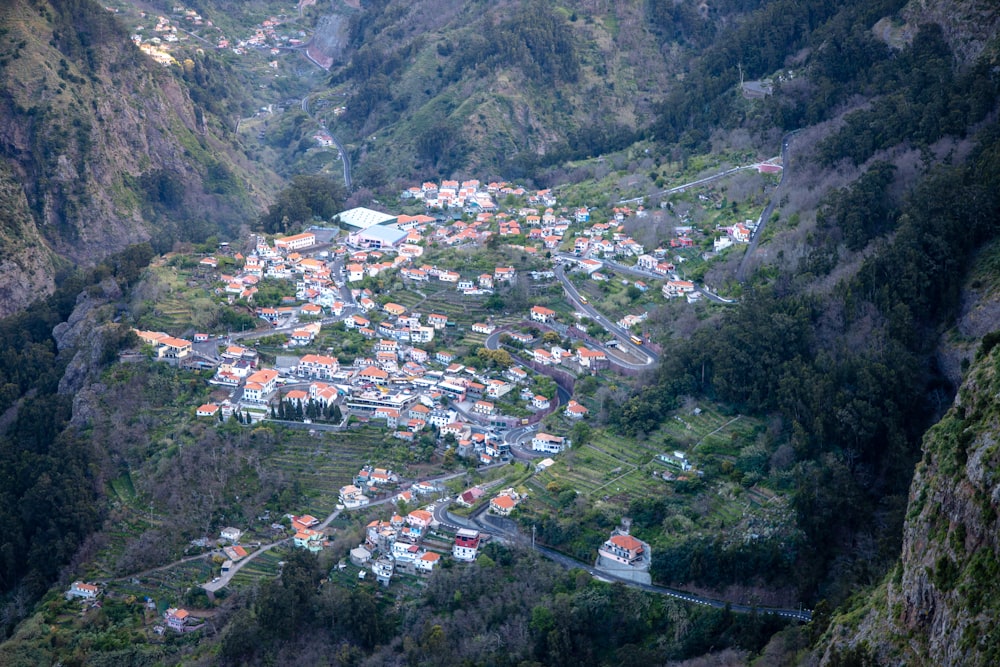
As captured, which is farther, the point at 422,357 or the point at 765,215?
the point at 765,215

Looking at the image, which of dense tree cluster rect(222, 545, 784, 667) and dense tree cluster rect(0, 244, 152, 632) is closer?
dense tree cluster rect(222, 545, 784, 667)

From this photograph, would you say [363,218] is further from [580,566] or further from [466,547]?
[580,566]

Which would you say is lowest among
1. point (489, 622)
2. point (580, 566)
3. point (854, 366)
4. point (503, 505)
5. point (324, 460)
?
point (489, 622)

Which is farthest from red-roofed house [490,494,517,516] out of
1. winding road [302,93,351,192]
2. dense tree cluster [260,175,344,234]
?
winding road [302,93,351,192]

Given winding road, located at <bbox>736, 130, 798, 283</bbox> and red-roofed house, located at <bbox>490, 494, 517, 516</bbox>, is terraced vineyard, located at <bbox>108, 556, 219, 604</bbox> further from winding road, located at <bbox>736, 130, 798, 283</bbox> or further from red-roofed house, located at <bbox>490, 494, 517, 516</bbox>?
winding road, located at <bbox>736, 130, 798, 283</bbox>

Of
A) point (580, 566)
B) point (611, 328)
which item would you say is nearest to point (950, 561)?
point (580, 566)

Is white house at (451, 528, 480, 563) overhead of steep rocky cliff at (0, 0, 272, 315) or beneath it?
beneath

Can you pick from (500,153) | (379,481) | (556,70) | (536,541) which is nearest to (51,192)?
(500,153)
